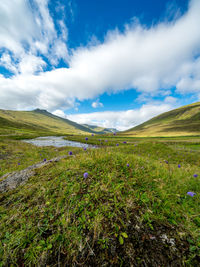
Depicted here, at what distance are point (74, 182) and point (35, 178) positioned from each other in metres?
1.81

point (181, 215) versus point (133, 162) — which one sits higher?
point (133, 162)

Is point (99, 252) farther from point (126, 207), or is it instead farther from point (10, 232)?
point (10, 232)

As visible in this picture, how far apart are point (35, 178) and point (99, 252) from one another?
321 cm

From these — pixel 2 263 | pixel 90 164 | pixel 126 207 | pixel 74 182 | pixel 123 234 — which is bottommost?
pixel 2 263

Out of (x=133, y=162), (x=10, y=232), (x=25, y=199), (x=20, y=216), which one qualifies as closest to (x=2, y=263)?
(x=10, y=232)

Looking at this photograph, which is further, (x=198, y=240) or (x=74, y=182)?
(x=74, y=182)

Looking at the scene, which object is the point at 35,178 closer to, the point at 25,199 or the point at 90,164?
the point at 25,199

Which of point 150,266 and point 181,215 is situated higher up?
point 181,215

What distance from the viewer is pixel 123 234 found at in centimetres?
192

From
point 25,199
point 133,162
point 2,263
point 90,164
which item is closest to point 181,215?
point 133,162

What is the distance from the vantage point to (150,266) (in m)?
1.62

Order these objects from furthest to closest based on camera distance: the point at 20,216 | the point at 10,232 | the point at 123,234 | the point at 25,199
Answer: the point at 25,199, the point at 20,216, the point at 10,232, the point at 123,234

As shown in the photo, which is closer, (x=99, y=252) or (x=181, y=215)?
(x=99, y=252)

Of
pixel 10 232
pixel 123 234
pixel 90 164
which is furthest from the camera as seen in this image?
pixel 90 164
